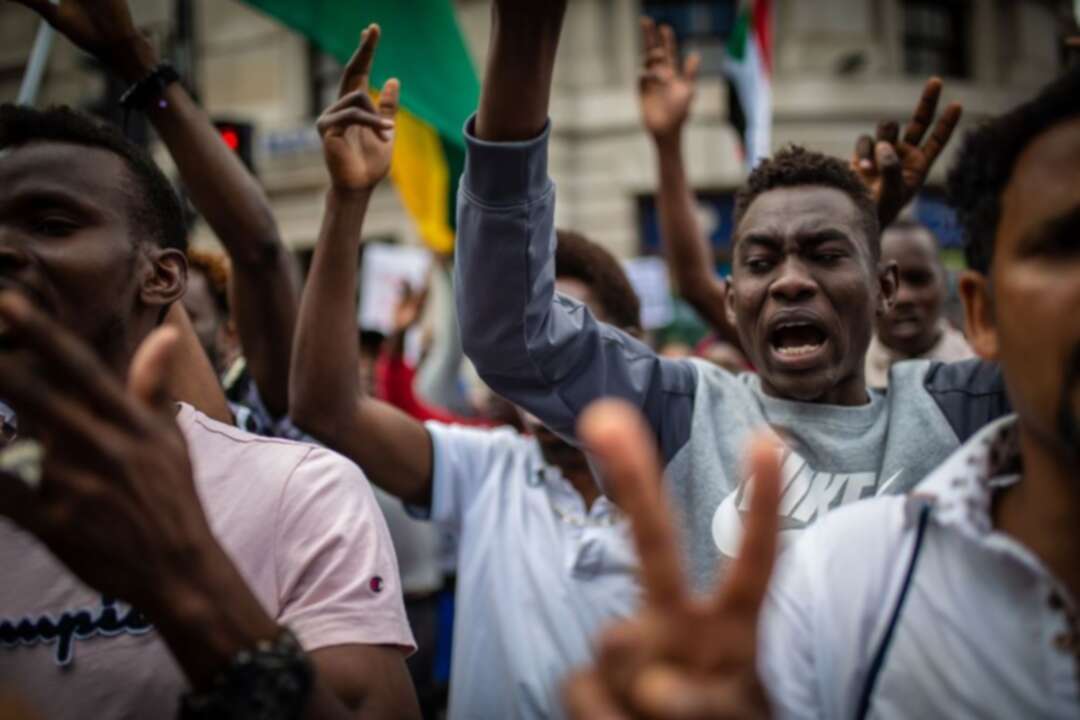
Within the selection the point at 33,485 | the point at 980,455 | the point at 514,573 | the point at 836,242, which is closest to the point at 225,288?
the point at 514,573

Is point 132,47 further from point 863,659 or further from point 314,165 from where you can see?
point 314,165

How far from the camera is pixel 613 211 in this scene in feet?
43.6

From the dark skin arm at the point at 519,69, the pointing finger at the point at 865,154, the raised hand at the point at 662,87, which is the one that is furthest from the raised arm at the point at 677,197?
the dark skin arm at the point at 519,69

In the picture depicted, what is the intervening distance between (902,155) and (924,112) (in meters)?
0.13

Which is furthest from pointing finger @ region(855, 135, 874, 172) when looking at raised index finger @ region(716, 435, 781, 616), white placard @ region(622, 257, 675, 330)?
white placard @ region(622, 257, 675, 330)

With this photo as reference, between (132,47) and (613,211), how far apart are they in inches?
437

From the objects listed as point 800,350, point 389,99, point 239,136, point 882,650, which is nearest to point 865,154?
point 800,350

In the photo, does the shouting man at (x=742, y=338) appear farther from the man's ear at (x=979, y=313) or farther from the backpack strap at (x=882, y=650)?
the backpack strap at (x=882, y=650)

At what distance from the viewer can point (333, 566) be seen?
1.55m

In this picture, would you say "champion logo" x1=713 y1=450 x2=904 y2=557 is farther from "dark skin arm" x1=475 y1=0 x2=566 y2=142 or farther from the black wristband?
the black wristband

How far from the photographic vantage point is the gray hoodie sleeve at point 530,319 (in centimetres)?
168

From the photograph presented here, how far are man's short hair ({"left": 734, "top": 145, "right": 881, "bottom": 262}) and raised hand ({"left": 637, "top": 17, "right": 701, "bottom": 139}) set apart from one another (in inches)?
40.0

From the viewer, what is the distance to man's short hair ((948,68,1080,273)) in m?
1.33

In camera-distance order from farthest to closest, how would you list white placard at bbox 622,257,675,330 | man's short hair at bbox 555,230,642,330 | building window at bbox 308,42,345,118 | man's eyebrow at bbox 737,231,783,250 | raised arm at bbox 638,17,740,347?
building window at bbox 308,42,345,118 < white placard at bbox 622,257,675,330 < raised arm at bbox 638,17,740,347 < man's short hair at bbox 555,230,642,330 < man's eyebrow at bbox 737,231,783,250
